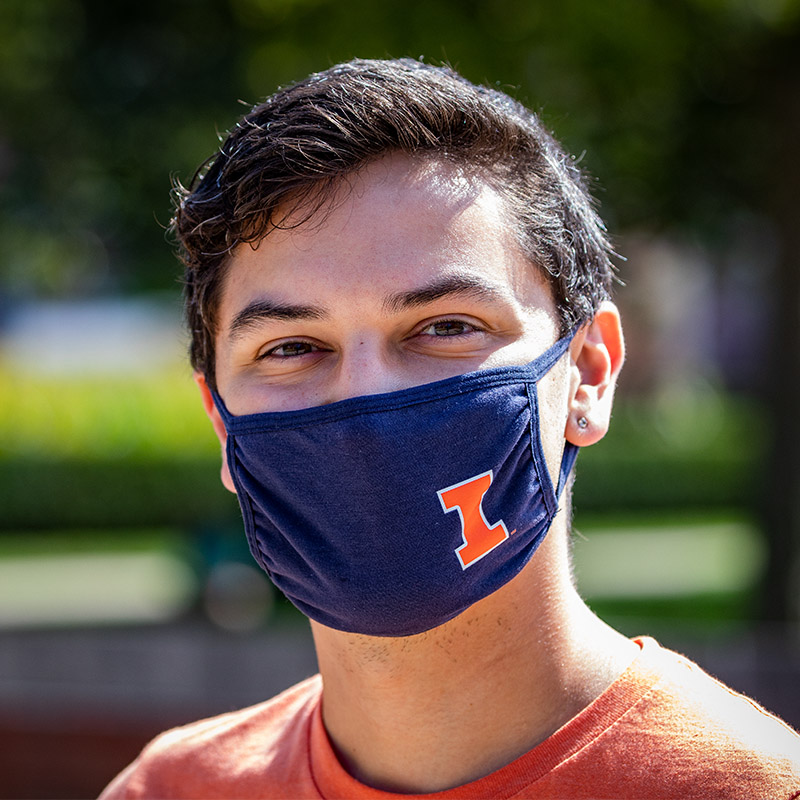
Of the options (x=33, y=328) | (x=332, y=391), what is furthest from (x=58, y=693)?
(x=33, y=328)

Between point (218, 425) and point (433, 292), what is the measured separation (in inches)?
24.3

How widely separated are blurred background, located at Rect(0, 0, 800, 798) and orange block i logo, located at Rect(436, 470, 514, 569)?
1020 mm

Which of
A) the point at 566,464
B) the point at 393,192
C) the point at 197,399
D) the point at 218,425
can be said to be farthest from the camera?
the point at 197,399

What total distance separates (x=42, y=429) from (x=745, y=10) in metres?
8.72

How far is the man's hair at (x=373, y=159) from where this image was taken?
2006 mm

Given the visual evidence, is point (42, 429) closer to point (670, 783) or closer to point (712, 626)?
point (712, 626)

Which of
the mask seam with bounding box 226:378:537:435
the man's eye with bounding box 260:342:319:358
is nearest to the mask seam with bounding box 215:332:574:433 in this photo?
the mask seam with bounding box 226:378:537:435

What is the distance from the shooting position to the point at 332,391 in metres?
1.95

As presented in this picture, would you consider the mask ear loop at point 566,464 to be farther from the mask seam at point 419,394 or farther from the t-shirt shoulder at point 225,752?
the t-shirt shoulder at point 225,752

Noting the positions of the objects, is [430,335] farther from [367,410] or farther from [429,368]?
[367,410]

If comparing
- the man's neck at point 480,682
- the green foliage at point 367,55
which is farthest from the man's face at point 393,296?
the green foliage at point 367,55

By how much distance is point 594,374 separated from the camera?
2.15m

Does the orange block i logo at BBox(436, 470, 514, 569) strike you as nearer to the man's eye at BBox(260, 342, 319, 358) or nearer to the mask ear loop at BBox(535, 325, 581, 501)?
the mask ear loop at BBox(535, 325, 581, 501)

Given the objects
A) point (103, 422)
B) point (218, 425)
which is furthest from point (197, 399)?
point (218, 425)
